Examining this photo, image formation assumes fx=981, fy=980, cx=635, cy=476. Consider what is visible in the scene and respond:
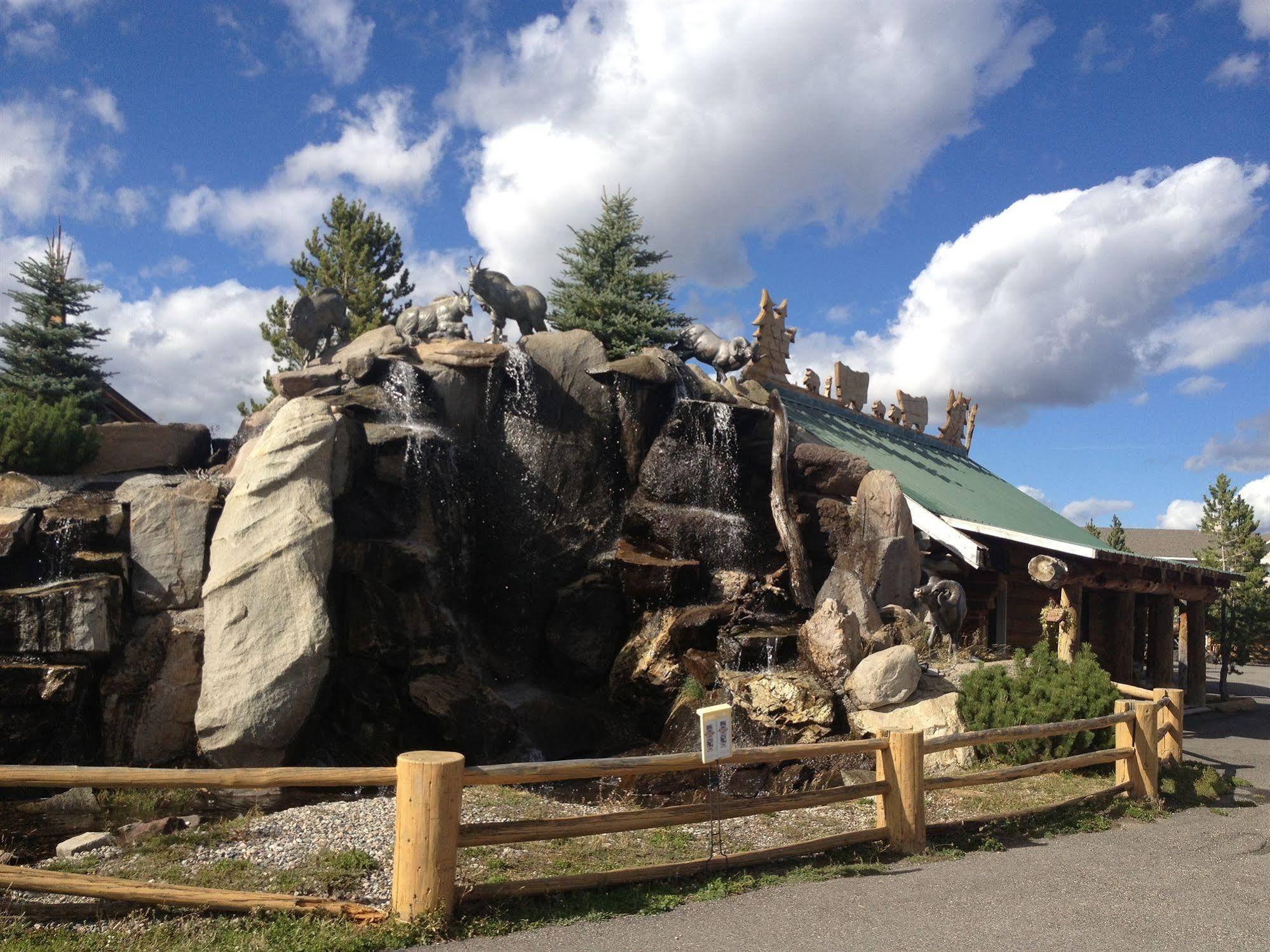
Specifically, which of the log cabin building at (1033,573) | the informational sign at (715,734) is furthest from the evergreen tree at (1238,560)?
the informational sign at (715,734)

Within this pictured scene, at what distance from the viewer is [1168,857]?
8.04 metres

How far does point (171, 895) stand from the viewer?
18.2 feet

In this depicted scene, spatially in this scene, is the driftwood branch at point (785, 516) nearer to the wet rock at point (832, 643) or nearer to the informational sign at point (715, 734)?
the wet rock at point (832, 643)

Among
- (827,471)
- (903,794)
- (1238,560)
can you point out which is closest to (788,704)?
(903,794)

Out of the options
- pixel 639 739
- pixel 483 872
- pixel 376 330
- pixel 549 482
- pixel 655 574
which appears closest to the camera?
pixel 483 872

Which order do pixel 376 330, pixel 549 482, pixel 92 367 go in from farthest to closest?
pixel 92 367 → pixel 376 330 → pixel 549 482

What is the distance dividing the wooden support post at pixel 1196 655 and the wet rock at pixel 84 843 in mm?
19999

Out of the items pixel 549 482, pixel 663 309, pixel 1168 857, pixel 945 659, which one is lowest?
pixel 1168 857

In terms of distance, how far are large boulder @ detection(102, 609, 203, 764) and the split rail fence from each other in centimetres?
552

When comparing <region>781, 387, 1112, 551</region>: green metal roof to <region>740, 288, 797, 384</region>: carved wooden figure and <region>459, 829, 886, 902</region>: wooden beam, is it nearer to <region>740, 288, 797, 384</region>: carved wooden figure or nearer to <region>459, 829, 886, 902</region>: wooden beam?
<region>740, 288, 797, 384</region>: carved wooden figure

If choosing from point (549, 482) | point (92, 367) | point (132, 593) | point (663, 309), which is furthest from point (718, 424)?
point (92, 367)

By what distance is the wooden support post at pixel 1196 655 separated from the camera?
20.2 meters

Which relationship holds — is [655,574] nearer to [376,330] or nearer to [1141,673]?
[376,330]

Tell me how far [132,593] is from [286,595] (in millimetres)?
1981
